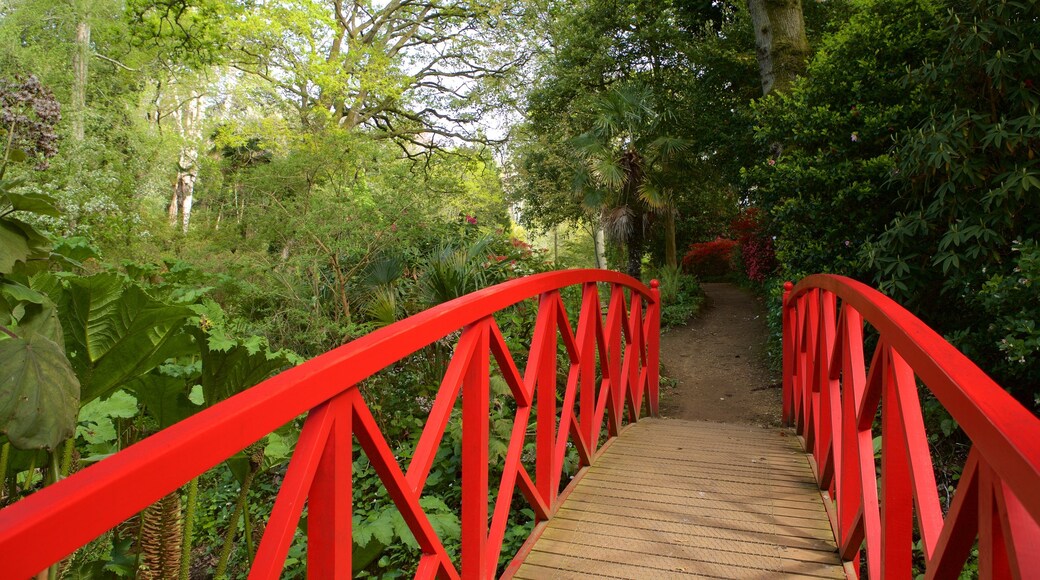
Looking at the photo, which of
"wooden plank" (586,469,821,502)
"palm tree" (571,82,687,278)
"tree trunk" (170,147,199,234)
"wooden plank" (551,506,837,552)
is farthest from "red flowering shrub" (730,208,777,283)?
"tree trunk" (170,147,199,234)

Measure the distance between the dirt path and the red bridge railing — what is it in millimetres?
5612

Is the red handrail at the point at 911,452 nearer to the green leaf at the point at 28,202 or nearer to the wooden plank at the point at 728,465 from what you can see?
the wooden plank at the point at 728,465

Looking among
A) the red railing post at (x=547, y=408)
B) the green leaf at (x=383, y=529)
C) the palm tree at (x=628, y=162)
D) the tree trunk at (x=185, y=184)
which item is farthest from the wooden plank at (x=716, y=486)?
the tree trunk at (x=185, y=184)

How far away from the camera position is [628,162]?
13812 millimetres

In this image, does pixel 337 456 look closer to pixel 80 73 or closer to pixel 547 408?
pixel 547 408

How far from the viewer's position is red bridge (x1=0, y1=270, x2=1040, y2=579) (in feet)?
3.03

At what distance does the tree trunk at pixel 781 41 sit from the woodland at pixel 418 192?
37 mm

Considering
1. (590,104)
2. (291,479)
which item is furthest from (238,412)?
(590,104)

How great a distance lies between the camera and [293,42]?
14398 mm

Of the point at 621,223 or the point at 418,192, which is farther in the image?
the point at 621,223

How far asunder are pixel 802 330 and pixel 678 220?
15.8 metres

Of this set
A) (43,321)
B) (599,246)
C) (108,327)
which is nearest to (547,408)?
(108,327)

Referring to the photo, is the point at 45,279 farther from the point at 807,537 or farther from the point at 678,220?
the point at 678,220

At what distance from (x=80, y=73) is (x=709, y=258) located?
15867mm
